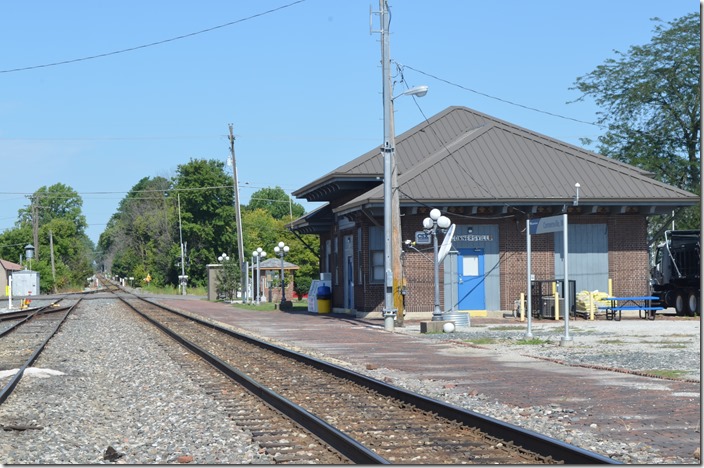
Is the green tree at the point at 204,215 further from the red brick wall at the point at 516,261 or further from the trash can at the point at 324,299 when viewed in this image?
the red brick wall at the point at 516,261

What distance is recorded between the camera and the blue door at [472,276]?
34406mm

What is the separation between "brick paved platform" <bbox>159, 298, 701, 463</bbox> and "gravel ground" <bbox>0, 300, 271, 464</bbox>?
11.9 feet

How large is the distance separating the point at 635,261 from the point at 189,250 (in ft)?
247

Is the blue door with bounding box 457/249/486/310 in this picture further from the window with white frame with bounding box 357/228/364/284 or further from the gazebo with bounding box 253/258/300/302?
the gazebo with bounding box 253/258/300/302

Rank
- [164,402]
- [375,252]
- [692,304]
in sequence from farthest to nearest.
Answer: [375,252]
[692,304]
[164,402]

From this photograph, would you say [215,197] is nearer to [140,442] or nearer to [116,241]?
[116,241]

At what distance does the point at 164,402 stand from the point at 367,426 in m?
3.54

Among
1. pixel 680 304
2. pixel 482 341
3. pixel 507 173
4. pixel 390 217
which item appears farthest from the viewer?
pixel 507 173

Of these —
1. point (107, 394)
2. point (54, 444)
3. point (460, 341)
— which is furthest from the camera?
point (460, 341)

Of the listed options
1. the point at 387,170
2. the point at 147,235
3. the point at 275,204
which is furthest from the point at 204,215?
the point at 387,170

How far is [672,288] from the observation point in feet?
113

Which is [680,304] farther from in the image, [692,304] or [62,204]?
[62,204]

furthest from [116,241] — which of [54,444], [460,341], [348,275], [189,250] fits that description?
[54,444]

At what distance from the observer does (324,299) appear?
4062cm
